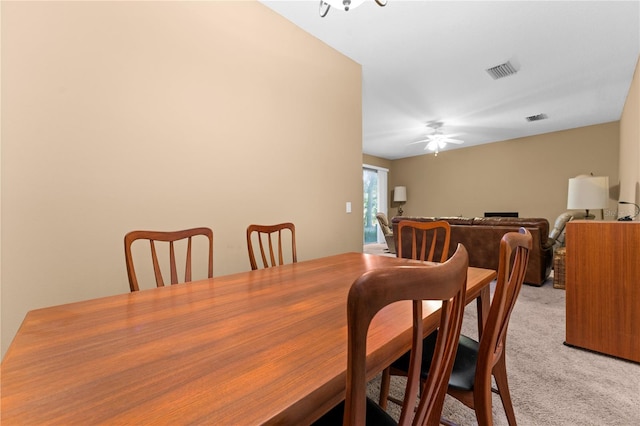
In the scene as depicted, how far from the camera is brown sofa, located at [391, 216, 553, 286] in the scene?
11.2 ft

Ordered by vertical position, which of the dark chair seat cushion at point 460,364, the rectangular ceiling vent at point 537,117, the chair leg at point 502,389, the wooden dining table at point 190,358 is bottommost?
the chair leg at point 502,389

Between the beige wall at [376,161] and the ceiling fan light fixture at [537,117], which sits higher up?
the ceiling fan light fixture at [537,117]

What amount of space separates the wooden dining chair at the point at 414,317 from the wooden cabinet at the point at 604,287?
6.70 feet

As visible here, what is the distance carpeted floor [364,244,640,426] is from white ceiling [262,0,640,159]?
8.27 ft

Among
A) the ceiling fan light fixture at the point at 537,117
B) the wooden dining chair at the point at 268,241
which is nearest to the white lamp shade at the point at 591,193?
the ceiling fan light fixture at the point at 537,117

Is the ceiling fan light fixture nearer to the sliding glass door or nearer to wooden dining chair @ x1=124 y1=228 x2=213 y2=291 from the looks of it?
the sliding glass door

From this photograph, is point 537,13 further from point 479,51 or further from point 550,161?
point 550,161

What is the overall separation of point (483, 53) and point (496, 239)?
7.09 ft

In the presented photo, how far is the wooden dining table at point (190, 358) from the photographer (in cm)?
44

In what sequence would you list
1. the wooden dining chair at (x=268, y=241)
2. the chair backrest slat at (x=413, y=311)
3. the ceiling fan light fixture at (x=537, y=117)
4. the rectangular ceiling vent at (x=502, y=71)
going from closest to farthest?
1. the chair backrest slat at (x=413, y=311)
2. the wooden dining chair at (x=268, y=241)
3. the rectangular ceiling vent at (x=502, y=71)
4. the ceiling fan light fixture at (x=537, y=117)

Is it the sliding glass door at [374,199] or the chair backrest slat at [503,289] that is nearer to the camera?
the chair backrest slat at [503,289]

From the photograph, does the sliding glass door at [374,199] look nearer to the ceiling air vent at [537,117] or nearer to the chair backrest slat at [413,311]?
the ceiling air vent at [537,117]

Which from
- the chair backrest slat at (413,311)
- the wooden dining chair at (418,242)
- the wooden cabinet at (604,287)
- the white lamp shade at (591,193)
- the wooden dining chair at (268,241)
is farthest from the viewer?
the white lamp shade at (591,193)

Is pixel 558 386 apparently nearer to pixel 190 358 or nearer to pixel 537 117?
pixel 190 358
